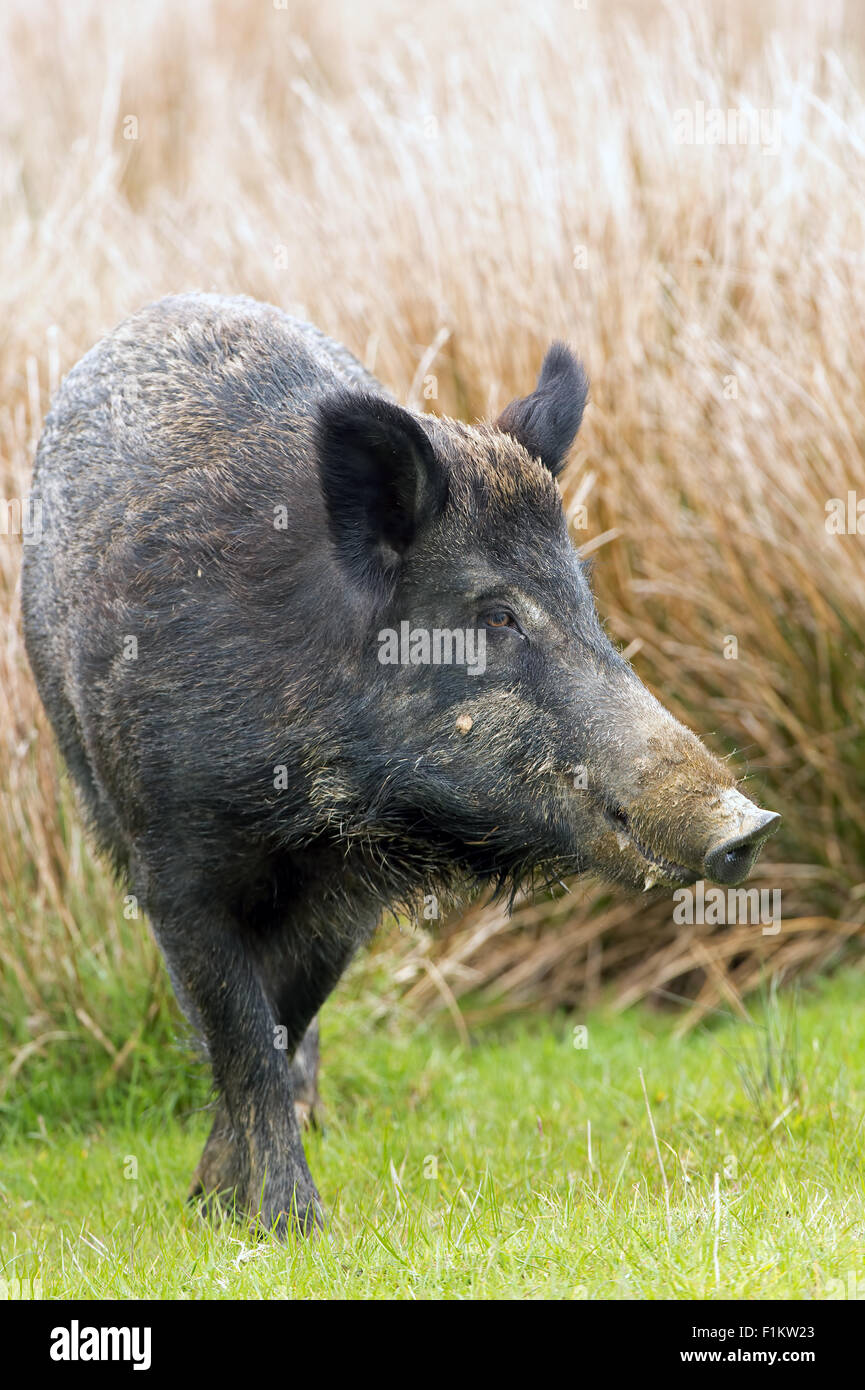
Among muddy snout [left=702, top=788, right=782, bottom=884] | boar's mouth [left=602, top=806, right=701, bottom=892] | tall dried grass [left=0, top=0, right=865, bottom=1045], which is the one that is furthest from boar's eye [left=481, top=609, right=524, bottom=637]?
tall dried grass [left=0, top=0, right=865, bottom=1045]

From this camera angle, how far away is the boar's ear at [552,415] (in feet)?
15.4

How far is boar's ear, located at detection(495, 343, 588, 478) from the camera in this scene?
4.68m

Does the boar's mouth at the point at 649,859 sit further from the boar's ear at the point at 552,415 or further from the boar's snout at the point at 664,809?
the boar's ear at the point at 552,415

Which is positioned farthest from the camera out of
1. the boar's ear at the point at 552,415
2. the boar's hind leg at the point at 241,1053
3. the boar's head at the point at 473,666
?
the boar's ear at the point at 552,415

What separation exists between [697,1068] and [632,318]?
343 cm

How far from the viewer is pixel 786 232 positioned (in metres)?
7.91

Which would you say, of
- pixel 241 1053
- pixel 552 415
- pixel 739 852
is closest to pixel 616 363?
pixel 552 415

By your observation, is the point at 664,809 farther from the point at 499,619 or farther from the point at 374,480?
the point at 374,480


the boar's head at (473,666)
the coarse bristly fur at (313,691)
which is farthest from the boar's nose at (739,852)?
the boar's head at (473,666)

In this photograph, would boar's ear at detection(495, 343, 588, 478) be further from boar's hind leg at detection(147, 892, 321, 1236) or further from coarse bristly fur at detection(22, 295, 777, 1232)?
boar's hind leg at detection(147, 892, 321, 1236)

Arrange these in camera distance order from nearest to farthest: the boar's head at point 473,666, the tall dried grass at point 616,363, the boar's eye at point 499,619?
the boar's head at point 473,666 → the boar's eye at point 499,619 → the tall dried grass at point 616,363

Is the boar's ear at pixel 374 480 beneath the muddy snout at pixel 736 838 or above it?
above

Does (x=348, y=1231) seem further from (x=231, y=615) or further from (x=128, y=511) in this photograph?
(x=128, y=511)
